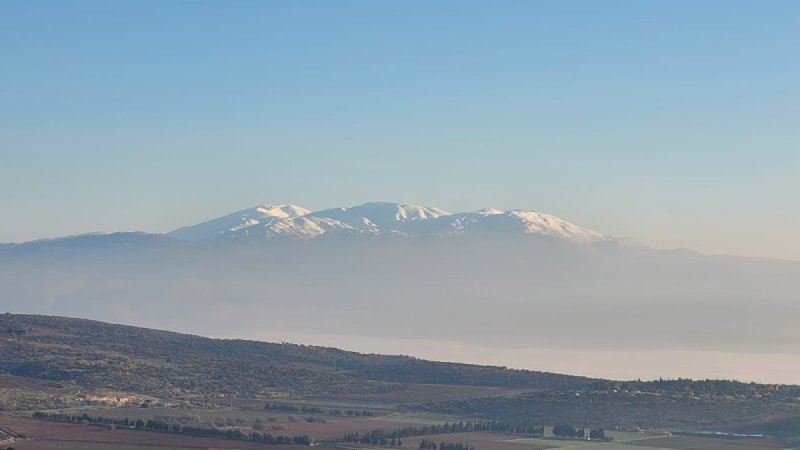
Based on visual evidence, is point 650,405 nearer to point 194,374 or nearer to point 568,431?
point 568,431

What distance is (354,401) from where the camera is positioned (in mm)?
156375

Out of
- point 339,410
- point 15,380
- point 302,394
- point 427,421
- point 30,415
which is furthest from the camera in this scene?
point 302,394

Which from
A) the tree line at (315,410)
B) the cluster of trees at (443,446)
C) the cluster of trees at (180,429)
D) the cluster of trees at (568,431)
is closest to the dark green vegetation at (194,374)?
the tree line at (315,410)

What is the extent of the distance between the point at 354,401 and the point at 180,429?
43.2 m

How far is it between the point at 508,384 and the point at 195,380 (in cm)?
4100

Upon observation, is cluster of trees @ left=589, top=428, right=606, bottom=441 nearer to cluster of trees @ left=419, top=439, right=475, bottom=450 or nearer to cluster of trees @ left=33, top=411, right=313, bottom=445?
cluster of trees @ left=419, top=439, right=475, bottom=450

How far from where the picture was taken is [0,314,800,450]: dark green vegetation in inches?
4732

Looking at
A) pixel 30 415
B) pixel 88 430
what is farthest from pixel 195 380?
pixel 88 430

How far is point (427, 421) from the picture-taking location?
133 metres

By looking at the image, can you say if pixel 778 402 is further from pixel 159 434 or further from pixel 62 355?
pixel 62 355

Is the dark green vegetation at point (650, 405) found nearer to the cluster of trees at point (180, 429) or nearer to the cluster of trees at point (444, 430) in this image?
the cluster of trees at point (444, 430)

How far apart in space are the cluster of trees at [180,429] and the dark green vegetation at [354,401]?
0.16m

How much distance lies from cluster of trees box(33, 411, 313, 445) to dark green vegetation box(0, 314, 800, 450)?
0.16 meters

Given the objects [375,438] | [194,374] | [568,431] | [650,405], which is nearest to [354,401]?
[194,374]
